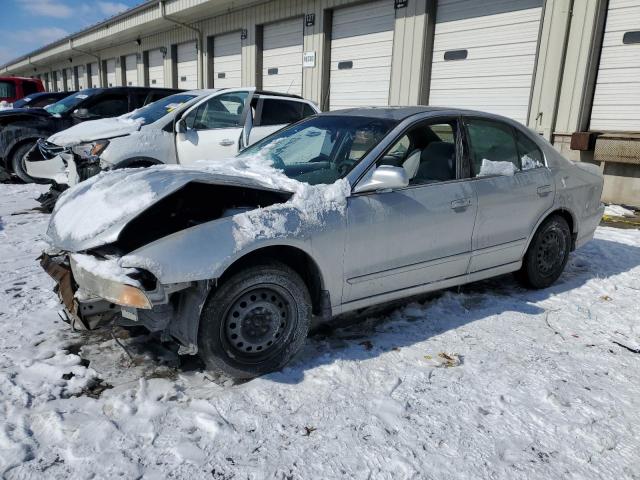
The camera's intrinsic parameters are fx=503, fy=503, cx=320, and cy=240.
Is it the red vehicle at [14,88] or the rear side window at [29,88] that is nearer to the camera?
the red vehicle at [14,88]

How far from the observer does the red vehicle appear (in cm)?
1579

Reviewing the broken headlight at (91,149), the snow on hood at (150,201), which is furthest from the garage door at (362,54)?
the snow on hood at (150,201)

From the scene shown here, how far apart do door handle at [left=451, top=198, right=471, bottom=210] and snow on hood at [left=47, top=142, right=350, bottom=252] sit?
0.99m

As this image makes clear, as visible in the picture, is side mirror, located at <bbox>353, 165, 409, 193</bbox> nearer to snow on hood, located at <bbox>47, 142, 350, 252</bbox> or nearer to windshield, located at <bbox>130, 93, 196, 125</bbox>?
snow on hood, located at <bbox>47, 142, 350, 252</bbox>

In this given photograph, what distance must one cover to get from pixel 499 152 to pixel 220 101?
15.2ft

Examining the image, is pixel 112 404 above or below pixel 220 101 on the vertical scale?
below

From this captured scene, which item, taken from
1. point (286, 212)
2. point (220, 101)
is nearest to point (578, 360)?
point (286, 212)

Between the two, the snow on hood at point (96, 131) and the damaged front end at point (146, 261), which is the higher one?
the snow on hood at point (96, 131)

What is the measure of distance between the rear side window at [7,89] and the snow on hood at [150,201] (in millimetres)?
15288

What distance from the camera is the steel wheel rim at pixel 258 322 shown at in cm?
300

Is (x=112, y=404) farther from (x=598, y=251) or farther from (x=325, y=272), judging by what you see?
(x=598, y=251)

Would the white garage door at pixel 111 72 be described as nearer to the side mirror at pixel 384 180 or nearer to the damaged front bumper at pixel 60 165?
the damaged front bumper at pixel 60 165

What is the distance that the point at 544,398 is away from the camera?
3025mm

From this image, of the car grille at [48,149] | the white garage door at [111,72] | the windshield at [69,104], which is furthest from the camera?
the white garage door at [111,72]
